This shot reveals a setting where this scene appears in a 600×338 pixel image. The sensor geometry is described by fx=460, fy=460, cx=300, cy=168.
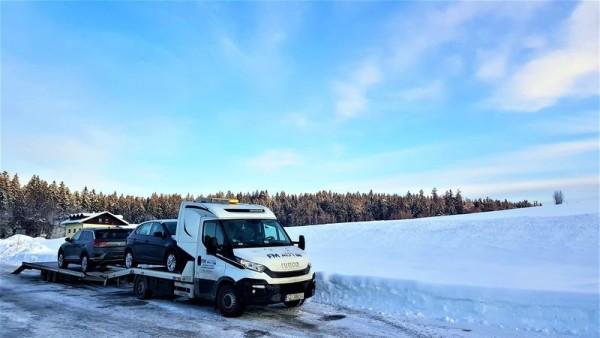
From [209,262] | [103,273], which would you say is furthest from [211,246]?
[103,273]

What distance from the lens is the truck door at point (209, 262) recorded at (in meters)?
10.3

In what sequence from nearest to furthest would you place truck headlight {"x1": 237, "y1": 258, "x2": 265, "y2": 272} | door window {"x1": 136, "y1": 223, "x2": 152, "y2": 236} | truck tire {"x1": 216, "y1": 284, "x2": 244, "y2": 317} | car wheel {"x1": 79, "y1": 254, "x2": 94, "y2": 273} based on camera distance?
1. truck headlight {"x1": 237, "y1": 258, "x2": 265, "y2": 272}
2. truck tire {"x1": 216, "y1": 284, "x2": 244, "y2": 317}
3. door window {"x1": 136, "y1": 223, "x2": 152, "y2": 236}
4. car wheel {"x1": 79, "y1": 254, "x2": 94, "y2": 273}

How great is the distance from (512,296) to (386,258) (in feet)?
34.1

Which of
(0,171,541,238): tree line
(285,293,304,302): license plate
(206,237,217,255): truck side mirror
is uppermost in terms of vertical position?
(0,171,541,238): tree line

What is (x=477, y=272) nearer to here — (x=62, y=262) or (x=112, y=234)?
(x=112, y=234)

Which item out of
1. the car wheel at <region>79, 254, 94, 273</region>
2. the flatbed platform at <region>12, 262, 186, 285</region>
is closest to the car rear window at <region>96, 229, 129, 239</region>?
the car wheel at <region>79, 254, 94, 273</region>

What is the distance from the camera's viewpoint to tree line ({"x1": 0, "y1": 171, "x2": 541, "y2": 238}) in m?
92.9

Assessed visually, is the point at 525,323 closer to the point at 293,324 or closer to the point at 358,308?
the point at 358,308

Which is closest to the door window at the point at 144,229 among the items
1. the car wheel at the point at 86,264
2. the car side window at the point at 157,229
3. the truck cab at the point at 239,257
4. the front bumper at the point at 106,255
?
the car side window at the point at 157,229

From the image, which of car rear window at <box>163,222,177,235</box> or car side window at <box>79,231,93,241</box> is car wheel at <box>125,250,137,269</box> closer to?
car rear window at <box>163,222,177,235</box>

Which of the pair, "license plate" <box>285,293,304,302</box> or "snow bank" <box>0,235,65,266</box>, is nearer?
"license plate" <box>285,293,304,302</box>

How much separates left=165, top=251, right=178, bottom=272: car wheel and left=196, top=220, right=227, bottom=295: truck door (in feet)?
3.99

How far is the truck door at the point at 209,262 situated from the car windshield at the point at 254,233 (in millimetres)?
251

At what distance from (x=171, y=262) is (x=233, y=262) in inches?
111
